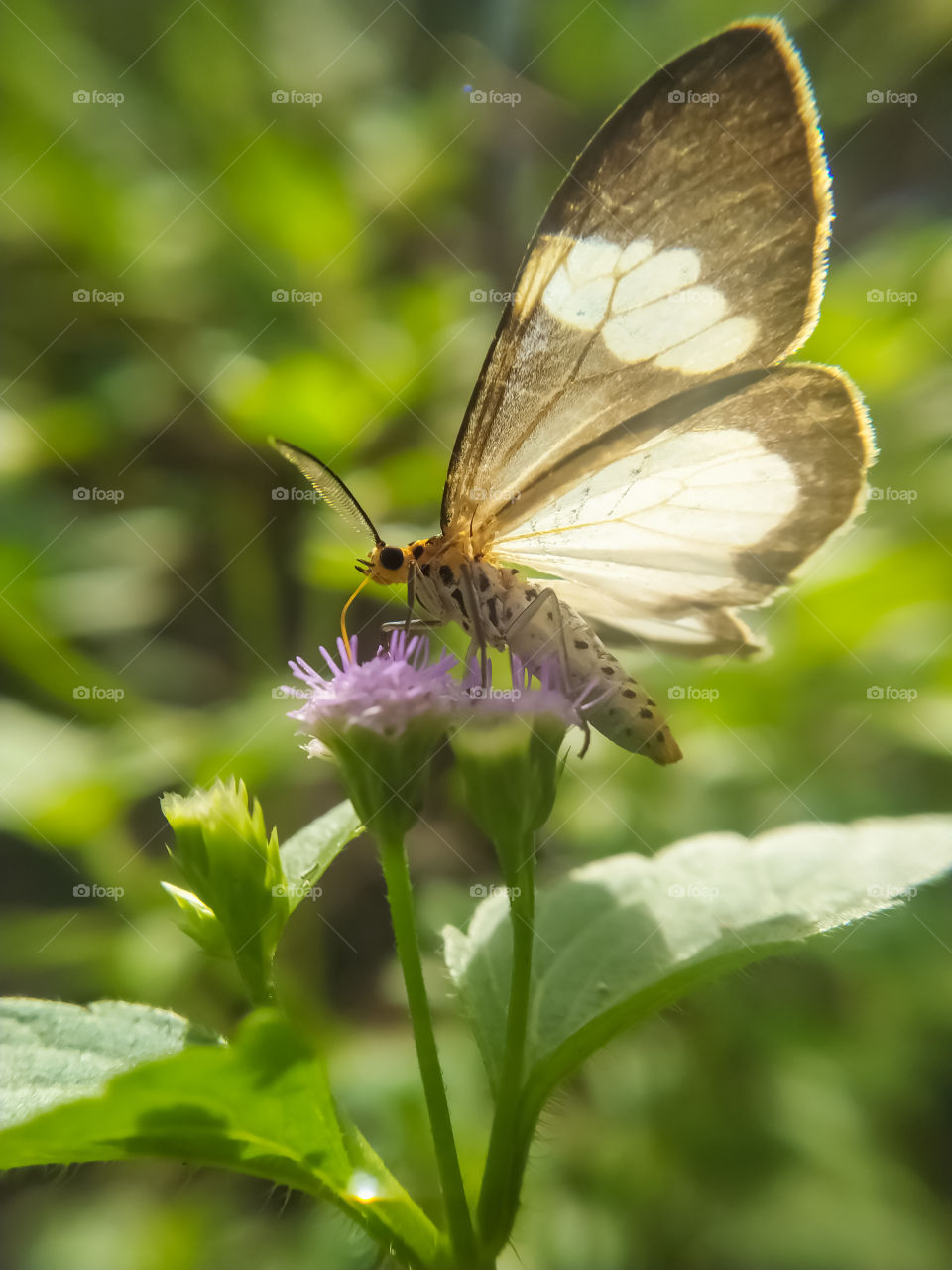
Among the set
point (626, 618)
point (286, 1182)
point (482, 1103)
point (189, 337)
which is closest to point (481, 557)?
point (626, 618)

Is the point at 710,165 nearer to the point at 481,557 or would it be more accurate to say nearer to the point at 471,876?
the point at 481,557

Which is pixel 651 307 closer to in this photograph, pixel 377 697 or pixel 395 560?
pixel 395 560

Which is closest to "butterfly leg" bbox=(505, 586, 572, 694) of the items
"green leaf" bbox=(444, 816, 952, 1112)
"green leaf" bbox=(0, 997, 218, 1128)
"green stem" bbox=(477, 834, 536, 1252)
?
"green leaf" bbox=(444, 816, 952, 1112)

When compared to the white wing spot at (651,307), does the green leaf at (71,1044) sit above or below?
below

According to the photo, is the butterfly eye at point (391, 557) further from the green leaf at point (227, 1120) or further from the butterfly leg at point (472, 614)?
the green leaf at point (227, 1120)

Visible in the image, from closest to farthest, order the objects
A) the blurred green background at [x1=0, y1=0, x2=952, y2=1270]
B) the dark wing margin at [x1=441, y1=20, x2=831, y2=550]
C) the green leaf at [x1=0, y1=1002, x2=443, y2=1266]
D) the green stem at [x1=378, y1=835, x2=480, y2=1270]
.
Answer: the green leaf at [x1=0, y1=1002, x2=443, y2=1266] → the green stem at [x1=378, y1=835, x2=480, y2=1270] → the dark wing margin at [x1=441, y1=20, x2=831, y2=550] → the blurred green background at [x1=0, y1=0, x2=952, y2=1270]

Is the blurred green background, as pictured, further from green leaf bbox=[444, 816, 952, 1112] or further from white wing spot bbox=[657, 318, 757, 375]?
white wing spot bbox=[657, 318, 757, 375]

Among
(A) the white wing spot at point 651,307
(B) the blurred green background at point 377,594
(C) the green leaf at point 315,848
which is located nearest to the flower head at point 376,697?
(C) the green leaf at point 315,848
